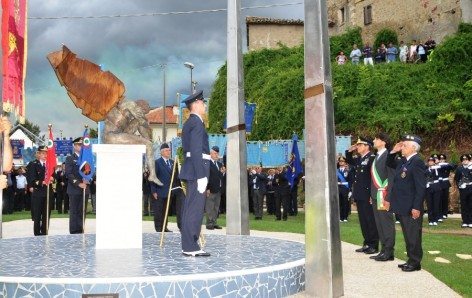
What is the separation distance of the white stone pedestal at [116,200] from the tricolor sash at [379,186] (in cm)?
404

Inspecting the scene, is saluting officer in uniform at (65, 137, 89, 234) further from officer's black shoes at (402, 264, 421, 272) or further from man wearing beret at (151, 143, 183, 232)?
officer's black shoes at (402, 264, 421, 272)

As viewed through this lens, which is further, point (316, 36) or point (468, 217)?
point (468, 217)

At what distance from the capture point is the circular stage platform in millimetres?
6074

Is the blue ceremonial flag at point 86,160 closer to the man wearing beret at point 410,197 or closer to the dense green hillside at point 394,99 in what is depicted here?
the man wearing beret at point 410,197

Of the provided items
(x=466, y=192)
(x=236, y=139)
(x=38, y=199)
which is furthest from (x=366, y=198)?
(x=466, y=192)

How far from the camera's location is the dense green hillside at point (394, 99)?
28922mm

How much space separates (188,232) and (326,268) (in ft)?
7.34

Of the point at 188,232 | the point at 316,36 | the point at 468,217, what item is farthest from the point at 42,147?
the point at 468,217

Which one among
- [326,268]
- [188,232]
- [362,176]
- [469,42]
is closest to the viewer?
[326,268]

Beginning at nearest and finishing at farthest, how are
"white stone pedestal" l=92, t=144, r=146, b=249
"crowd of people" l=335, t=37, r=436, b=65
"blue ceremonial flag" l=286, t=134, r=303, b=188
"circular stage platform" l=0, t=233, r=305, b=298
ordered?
"circular stage platform" l=0, t=233, r=305, b=298
"white stone pedestal" l=92, t=144, r=146, b=249
"blue ceremonial flag" l=286, t=134, r=303, b=188
"crowd of people" l=335, t=37, r=436, b=65

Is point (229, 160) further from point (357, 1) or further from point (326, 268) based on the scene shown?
point (357, 1)

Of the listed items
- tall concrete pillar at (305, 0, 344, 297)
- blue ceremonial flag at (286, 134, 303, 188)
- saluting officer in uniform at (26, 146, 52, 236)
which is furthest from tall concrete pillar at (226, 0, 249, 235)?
blue ceremonial flag at (286, 134, 303, 188)

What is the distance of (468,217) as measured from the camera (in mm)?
17188

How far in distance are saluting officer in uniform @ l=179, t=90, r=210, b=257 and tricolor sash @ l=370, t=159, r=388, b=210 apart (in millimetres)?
3321
